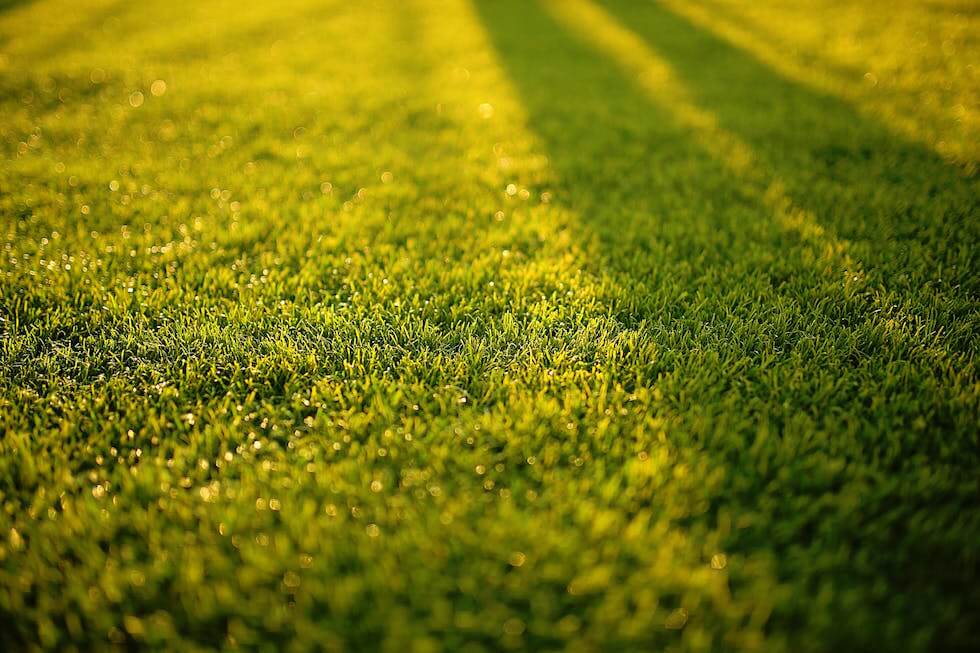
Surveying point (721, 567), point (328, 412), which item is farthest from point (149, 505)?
point (721, 567)

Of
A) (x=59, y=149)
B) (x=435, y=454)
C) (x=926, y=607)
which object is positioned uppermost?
(x=59, y=149)

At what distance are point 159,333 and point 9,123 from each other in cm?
362

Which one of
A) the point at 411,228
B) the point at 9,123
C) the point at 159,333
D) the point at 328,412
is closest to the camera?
the point at 328,412

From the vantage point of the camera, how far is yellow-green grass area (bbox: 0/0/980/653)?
3.80ft

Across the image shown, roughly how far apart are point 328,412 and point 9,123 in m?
4.43

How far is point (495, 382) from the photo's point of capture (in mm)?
1790

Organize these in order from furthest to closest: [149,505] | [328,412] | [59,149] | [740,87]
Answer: [740,87] < [59,149] < [328,412] < [149,505]

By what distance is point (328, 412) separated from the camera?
1677mm

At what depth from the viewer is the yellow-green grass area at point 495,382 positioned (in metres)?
1.16

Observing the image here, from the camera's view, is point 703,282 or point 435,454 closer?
point 435,454

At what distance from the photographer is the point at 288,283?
7.52 feet

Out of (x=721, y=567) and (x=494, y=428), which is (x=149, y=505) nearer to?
(x=494, y=428)

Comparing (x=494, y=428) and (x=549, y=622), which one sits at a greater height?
(x=494, y=428)

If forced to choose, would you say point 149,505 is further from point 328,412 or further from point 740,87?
point 740,87
